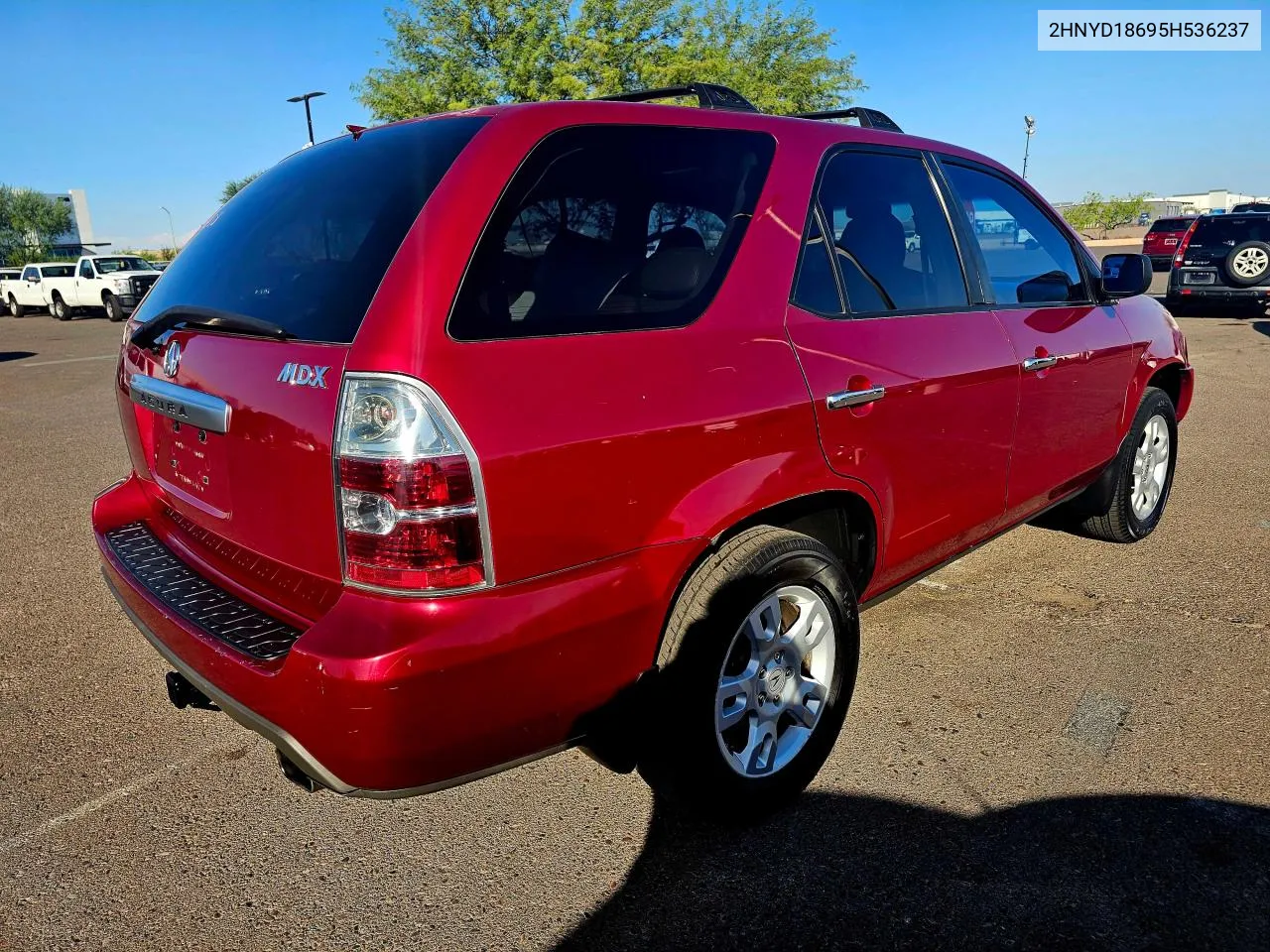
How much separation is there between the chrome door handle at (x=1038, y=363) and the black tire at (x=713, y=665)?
1.28 m

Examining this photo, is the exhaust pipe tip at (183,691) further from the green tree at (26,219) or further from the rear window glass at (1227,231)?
the green tree at (26,219)

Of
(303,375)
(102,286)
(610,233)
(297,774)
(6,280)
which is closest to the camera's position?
(303,375)

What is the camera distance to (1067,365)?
3480 mm

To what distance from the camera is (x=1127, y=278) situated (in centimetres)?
385

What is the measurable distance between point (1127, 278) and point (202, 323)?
3610mm

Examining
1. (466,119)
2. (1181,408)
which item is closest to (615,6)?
(1181,408)

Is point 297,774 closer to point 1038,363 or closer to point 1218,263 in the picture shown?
point 1038,363

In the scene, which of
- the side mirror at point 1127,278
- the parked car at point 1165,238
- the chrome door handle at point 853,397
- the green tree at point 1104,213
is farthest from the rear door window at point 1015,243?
the green tree at point 1104,213

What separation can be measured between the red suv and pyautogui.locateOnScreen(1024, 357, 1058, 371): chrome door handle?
356 millimetres

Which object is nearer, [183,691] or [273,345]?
[273,345]

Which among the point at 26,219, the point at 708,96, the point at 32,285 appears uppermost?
the point at 26,219

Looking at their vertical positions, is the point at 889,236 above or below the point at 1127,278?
above

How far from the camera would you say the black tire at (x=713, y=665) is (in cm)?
212

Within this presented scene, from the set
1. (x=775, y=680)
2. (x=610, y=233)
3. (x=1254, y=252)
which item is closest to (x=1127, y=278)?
(x=775, y=680)
